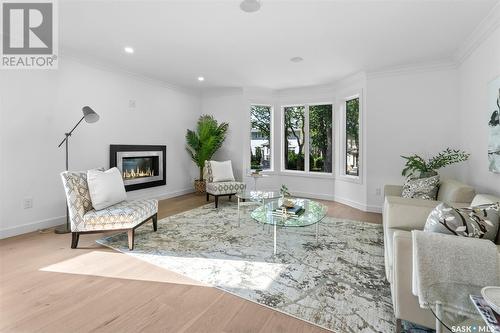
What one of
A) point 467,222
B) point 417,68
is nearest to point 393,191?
point 467,222

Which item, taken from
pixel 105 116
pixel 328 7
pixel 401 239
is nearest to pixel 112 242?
pixel 105 116

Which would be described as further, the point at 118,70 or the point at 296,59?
the point at 118,70

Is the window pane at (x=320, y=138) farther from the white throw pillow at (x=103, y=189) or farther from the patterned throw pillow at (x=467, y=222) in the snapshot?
the white throw pillow at (x=103, y=189)

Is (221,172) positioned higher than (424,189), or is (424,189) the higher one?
(221,172)

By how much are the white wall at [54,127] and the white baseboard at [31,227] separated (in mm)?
10

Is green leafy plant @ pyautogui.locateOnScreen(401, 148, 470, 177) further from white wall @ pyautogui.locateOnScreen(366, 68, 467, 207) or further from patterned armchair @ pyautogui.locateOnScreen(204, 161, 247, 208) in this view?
patterned armchair @ pyautogui.locateOnScreen(204, 161, 247, 208)

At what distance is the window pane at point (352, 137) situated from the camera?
500 centimetres

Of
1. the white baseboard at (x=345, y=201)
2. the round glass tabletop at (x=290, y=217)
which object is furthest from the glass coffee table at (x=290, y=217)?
the white baseboard at (x=345, y=201)

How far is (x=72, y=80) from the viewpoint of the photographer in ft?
12.4

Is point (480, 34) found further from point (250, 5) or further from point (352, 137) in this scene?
point (250, 5)

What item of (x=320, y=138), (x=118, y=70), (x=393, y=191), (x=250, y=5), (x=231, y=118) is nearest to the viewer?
(x=250, y=5)

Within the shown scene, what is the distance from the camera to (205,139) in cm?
590

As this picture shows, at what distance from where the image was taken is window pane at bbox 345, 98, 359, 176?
16.4ft

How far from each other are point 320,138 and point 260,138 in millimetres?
1452
